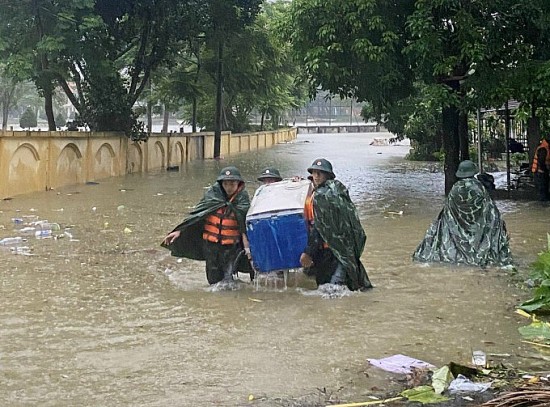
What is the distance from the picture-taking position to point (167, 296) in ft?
27.6

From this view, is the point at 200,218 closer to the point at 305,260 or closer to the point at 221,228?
the point at 221,228

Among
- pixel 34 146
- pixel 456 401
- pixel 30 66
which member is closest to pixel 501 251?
pixel 456 401

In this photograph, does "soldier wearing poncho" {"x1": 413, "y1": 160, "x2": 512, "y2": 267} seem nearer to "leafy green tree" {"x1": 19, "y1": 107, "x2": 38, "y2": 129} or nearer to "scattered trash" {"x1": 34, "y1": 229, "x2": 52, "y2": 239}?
"scattered trash" {"x1": 34, "y1": 229, "x2": 52, "y2": 239}

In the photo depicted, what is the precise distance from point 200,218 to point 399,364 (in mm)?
3241

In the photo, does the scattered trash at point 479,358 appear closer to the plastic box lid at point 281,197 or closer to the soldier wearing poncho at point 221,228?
the plastic box lid at point 281,197

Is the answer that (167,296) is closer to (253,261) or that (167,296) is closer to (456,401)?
(253,261)

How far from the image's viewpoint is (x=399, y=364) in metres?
5.85

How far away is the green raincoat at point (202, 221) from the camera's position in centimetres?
837

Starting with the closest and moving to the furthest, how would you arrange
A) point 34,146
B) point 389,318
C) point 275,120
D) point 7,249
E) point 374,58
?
point 389,318 → point 7,249 → point 374,58 → point 34,146 → point 275,120

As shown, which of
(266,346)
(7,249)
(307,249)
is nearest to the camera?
(266,346)

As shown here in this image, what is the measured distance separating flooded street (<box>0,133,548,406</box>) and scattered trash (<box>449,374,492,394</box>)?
0.41 m

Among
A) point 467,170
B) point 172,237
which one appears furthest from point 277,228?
point 467,170

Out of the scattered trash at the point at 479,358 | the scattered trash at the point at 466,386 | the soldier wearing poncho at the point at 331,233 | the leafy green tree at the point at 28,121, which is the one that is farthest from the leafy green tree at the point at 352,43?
the leafy green tree at the point at 28,121

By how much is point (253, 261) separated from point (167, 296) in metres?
0.99
